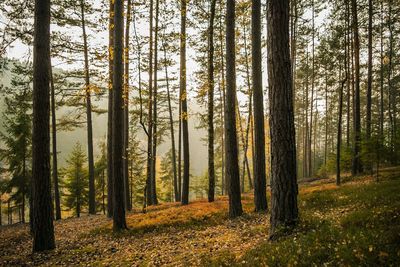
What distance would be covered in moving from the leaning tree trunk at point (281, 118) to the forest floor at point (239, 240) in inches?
22.5

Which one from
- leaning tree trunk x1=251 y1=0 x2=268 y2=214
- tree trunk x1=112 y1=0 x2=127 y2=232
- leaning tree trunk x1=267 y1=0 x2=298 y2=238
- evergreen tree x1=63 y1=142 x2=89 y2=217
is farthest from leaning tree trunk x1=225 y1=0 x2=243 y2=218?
evergreen tree x1=63 y1=142 x2=89 y2=217

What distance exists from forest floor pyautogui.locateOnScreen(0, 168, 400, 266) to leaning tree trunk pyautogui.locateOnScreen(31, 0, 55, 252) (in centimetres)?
88

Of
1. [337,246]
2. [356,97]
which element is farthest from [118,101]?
[356,97]

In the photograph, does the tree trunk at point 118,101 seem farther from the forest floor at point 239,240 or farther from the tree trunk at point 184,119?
the tree trunk at point 184,119

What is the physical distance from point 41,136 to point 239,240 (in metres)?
6.92

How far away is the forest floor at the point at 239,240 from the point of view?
4371 mm

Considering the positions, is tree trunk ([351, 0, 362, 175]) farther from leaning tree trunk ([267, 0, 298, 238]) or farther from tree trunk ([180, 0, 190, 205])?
leaning tree trunk ([267, 0, 298, 238])

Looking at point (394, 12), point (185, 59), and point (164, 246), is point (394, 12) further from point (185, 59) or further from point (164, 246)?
point (164, 246)

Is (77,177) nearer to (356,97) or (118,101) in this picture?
(118,101)

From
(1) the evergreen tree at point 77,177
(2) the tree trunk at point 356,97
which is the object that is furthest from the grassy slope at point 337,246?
(1) the evergreen tree at point 77,177

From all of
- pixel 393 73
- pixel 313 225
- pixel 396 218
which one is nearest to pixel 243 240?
pixel 313 225

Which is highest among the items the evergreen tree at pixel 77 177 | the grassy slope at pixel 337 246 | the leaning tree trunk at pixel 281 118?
the leaning tree trunk at pixel 281 118

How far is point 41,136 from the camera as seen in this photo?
29.1ft

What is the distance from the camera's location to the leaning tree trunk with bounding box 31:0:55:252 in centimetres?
876
